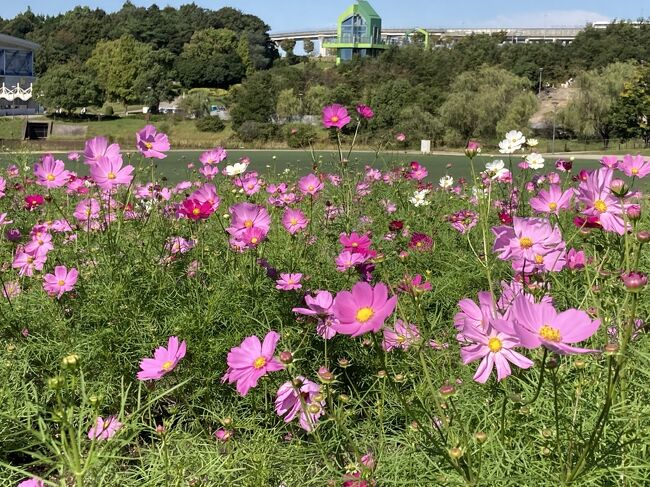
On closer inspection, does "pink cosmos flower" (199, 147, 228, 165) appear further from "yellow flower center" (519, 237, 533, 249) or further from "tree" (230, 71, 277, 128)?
"tree" (230, 71, 277, 128)

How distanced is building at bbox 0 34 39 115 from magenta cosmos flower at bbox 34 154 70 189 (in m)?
34.5

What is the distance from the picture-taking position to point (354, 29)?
7069 cm

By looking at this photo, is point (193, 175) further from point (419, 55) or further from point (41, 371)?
point (419, 55)

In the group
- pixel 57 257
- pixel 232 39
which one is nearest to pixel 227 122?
pixel 232 39

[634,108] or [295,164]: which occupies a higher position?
[634,108]

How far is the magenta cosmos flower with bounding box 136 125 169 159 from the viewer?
1.59 metres

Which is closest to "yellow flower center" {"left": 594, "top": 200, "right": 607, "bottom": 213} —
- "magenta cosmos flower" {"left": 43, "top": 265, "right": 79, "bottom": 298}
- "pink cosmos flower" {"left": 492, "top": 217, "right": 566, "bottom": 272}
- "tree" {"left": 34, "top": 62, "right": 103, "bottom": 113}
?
"pink cosmos flower" {"left": 492, "top": 217, "right": 566, "bottom": 272}

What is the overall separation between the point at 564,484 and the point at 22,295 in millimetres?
1496

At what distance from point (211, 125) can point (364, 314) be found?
1317 inches

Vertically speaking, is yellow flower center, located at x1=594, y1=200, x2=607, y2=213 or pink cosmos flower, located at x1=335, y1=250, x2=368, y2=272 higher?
yellow flower center, located at x1=594, y1=200, x2=607, y2=213

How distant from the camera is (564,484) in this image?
748 mm

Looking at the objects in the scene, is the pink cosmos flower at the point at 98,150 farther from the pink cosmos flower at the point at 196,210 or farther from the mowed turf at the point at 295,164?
the pink cosmos flower at the point at 196,210

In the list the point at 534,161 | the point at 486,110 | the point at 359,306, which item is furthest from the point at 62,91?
the point at 359,306

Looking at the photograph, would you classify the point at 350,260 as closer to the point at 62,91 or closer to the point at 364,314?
the point at 364,314
